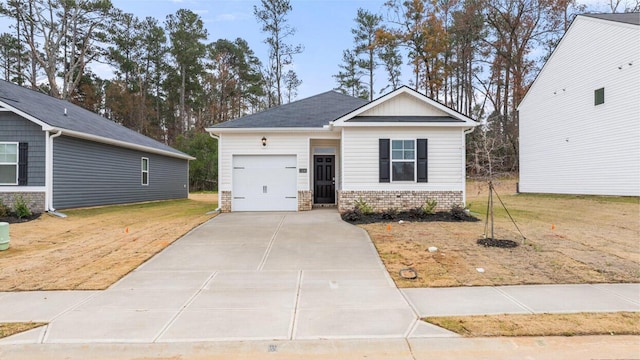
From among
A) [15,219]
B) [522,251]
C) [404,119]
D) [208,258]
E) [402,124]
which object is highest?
[404,119]

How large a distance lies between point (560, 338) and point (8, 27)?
133 ft

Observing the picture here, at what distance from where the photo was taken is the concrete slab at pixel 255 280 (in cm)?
529

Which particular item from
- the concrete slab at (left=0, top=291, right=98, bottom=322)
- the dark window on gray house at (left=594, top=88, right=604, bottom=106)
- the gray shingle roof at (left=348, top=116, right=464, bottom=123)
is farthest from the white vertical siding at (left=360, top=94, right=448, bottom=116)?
the dark window on gray house at (left=594, top=88, right=604, bottom=106)

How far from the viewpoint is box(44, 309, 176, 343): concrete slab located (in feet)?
12.0

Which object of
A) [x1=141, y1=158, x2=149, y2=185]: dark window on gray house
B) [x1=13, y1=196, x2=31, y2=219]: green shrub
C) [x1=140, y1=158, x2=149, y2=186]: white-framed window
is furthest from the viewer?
[x1=141, y1=158, x2=149, y2=185]: dark window on gray house

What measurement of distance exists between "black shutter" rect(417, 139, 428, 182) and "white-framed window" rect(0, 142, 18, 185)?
13.7 m

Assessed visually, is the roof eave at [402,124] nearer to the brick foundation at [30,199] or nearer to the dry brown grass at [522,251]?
the dry brown grass at [522,251]

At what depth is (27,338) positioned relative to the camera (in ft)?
12.0

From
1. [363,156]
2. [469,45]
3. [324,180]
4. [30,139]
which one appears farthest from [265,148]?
[469,45]

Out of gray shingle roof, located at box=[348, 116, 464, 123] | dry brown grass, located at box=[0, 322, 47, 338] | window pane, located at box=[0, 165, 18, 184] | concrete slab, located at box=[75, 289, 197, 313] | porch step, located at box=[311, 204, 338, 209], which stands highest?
gray shingle roof, located at box=[348, 116, 464, 123]

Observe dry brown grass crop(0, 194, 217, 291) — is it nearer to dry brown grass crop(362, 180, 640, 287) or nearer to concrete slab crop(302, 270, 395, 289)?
concrete slab crop(302, 270, 395, 289)

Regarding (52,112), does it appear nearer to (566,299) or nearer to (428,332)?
(428,332)

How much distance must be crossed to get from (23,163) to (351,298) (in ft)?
43.1

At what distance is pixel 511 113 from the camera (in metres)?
30.6
